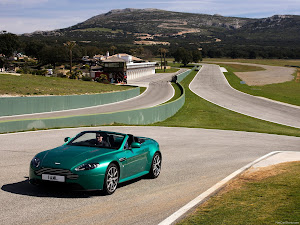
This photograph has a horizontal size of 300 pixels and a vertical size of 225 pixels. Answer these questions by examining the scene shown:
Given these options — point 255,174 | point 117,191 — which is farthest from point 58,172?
point 255,174

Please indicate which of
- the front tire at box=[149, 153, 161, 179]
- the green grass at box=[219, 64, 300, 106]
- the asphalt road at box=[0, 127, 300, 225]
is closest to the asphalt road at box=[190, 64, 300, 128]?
the green grass at box=[219, 64, 300, 106]

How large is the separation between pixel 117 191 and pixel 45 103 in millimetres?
30400

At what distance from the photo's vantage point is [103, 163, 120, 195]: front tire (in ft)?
31.5

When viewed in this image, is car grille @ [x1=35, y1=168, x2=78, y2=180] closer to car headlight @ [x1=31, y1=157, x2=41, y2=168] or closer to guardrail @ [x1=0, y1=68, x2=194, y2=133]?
car headlight @ [x1=31, y1=157, x2=41, y2=168]

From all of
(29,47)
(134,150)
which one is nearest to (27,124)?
(134,150)

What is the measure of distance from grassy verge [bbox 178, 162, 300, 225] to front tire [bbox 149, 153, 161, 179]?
2.16m

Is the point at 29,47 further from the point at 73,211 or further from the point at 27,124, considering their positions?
the point at 73,211

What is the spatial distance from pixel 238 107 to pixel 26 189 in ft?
163

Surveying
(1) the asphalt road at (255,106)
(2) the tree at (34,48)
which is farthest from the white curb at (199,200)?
(2) the tree at (34,48)

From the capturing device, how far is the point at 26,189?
32.0 ft

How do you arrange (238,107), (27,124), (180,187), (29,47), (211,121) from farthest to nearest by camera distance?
(29,47) < (238,107) < (211,121) < (27,124) < (180,187)

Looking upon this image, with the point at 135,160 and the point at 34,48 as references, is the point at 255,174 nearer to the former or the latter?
→ the point at 135,160

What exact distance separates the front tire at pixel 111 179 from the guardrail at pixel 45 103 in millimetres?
26729

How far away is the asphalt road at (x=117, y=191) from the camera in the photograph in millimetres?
7871
